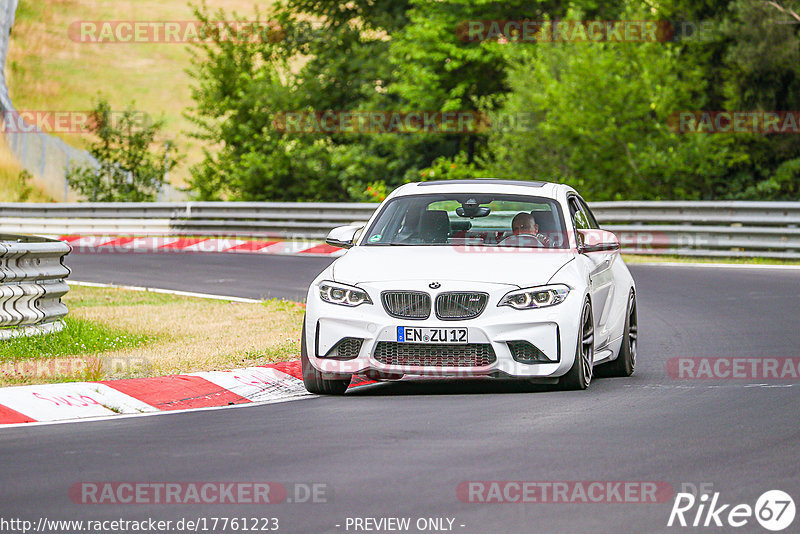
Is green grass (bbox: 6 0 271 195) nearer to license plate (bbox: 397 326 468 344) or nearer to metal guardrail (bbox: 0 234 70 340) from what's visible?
metal guardrail (bbox: 0 234 70 340)

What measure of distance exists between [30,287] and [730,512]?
762cm

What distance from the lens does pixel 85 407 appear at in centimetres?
912

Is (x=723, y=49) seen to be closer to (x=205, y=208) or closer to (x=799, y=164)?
(x=799, y=164)

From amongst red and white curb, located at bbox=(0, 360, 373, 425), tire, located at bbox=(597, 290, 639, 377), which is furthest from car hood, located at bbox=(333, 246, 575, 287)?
tire, located at bbox=(597, 290, 639, 377)

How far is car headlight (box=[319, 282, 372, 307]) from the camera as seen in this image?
9609 mm

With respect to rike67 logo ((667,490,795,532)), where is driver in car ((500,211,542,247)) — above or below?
above

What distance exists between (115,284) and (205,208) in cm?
1165

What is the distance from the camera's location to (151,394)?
9617 millimetres

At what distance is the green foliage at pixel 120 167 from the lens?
137 feet

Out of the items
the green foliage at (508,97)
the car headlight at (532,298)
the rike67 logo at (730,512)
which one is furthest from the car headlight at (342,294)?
the green foliage at (508,97)

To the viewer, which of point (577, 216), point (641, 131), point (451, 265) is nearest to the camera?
point (451, 265)

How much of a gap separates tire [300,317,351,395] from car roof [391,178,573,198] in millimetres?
1908

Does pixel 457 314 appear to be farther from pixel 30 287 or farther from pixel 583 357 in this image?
pixel 30 287
